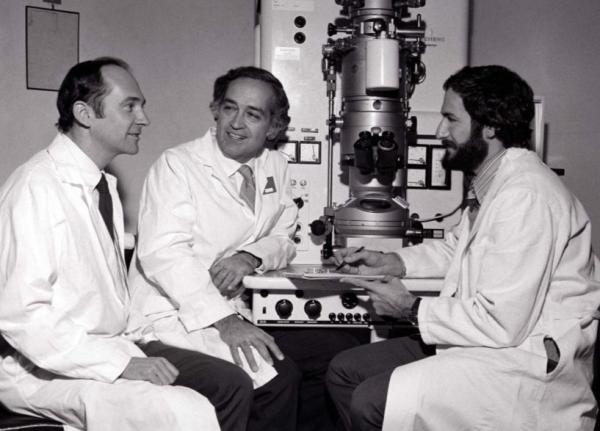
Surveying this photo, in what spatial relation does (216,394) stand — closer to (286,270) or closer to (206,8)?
(286,270)

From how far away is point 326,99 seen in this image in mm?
2338

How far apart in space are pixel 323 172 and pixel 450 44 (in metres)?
0.66

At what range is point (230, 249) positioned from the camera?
2041 mm

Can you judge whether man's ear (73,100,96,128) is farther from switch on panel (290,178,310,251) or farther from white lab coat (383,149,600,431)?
white lab coat (383,149,600,431)

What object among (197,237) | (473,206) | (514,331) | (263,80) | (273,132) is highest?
(263,80)

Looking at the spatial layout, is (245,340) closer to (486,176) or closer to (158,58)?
(486,176)

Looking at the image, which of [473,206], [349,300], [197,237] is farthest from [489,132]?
[197,237]

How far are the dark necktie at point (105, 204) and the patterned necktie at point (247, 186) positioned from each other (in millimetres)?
505

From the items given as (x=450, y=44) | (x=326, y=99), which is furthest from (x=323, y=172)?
(x=450, y=44)

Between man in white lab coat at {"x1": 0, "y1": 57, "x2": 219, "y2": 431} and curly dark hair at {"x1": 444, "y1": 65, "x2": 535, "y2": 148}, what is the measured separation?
97 cm

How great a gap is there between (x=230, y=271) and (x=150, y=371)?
521 mm

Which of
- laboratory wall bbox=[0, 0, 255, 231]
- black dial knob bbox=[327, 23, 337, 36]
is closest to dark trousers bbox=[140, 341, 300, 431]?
black dial knob bbox=[327, 23, 337, 36]

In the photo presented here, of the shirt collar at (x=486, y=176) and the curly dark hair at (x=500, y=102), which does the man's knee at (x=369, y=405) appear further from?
the curly dark hair at (x=500, y=102)

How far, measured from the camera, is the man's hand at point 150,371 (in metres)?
1.45
